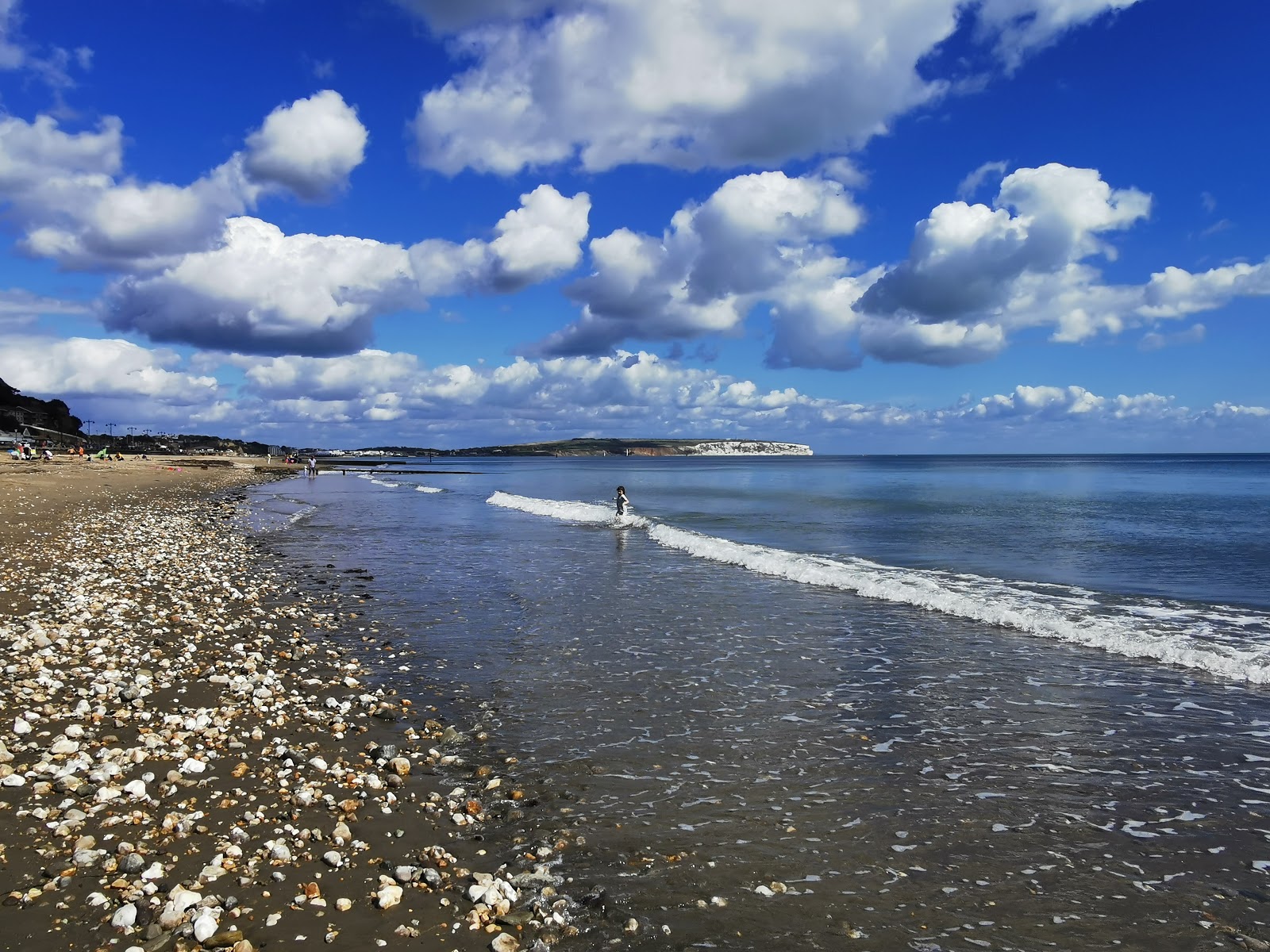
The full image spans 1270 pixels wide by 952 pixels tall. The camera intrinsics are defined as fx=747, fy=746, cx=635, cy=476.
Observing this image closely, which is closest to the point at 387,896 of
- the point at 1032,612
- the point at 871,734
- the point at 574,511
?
the point at 871,734

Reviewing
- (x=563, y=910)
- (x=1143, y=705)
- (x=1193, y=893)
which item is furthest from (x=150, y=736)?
(x=1143, y=705)

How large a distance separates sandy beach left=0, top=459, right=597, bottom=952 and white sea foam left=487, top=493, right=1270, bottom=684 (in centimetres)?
1310

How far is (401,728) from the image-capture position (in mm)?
9867

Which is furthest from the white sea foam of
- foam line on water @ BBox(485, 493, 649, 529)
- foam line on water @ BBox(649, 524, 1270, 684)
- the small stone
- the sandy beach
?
foam line on water @ BBox(485, 493, 649, 529)

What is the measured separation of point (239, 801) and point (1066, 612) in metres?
18.3

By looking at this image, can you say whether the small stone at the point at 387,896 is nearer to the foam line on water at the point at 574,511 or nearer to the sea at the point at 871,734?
the sea at the point at 871,734

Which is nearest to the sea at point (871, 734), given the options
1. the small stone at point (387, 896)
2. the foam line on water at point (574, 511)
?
the small stone at point (387, 896)

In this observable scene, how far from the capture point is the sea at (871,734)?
242 inches

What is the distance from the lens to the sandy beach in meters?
5.47

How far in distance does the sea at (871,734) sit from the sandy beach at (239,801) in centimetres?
63

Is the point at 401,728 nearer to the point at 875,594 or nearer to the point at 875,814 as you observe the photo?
the point at 875,814

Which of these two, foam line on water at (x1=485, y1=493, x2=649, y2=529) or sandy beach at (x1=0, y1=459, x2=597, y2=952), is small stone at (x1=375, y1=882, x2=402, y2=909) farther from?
foam line on water at (x1=485, y1=493, x2=649, y2=529)

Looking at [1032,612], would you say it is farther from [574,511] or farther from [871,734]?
[574,511]

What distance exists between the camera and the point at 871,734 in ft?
32.9
